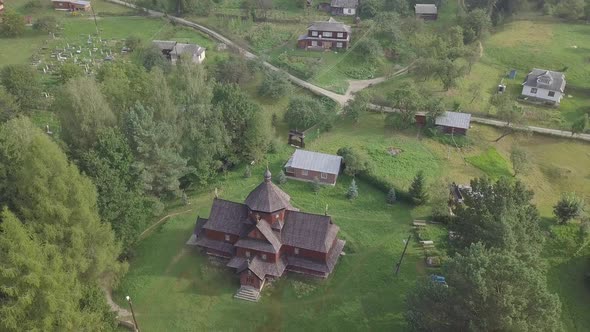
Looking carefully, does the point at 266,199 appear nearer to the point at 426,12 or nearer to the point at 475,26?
the point at 475,26

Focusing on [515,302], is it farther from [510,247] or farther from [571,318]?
[571,318]

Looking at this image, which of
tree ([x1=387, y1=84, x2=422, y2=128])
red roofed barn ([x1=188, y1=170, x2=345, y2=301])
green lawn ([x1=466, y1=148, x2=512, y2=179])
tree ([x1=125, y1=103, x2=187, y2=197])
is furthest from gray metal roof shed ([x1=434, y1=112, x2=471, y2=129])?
tree ([x1=125, y1=103, x2=187, y2=197])

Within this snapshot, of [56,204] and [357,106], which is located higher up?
[56,204]

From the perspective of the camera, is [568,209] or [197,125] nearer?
[568,209]

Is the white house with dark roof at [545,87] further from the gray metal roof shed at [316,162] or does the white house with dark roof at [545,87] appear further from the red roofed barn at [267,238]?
the red roofed barn at [267,238]

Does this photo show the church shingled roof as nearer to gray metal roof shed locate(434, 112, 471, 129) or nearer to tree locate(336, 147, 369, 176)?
tree locate(336, 147, 369, 176)

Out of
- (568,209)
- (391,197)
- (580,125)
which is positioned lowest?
(391,197)

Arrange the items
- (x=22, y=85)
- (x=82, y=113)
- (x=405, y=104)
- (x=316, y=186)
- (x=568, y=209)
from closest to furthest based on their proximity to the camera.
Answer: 1. (x=82, y=113)
2. (x=568, y=209)
3. (x=316, y=186)
4. (x=405, y=104)
5. (x=22, y=85)

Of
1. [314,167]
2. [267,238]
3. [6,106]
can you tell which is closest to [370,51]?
[314,167]
